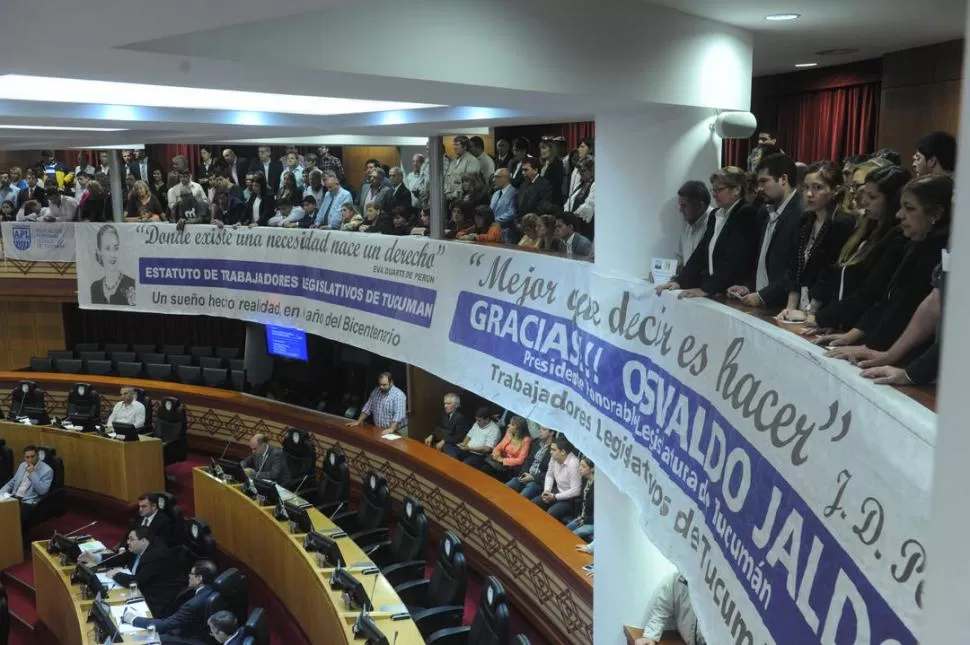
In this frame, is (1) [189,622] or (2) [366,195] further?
(2) [366,195]

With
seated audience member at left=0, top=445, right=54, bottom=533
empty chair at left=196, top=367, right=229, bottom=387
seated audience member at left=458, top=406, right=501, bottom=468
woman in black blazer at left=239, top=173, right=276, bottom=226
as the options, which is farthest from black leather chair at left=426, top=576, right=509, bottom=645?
empty chair at left=196, top=367, right=229, bottom=387

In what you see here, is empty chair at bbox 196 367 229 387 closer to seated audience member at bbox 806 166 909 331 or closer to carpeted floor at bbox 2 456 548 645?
carpeted floor at bbox 2 456 548 645

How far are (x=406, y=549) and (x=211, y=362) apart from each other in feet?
24.5

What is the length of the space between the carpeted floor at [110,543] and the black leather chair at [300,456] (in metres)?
1.38

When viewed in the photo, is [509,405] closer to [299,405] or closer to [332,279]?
[332,279]

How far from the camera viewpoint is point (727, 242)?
4.65 m

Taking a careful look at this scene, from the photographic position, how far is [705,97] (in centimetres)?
539

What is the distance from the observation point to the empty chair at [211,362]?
14.6 m

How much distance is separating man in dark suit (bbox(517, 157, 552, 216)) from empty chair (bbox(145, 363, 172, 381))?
8.42 meters

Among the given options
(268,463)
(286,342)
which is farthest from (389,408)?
(286,342)

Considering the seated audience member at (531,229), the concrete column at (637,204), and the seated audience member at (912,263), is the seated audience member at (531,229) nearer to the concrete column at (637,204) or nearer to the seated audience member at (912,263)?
the concrete column at (637,204)

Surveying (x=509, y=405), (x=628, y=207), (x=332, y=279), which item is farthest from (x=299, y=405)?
(x=628, y=207)

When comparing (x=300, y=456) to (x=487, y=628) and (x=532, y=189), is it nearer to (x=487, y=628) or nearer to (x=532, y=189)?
(x=532, y=189)

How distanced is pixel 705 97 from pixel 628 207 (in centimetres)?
82
